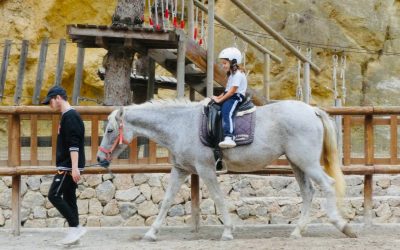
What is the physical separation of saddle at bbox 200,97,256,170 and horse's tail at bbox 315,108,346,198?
82 cm

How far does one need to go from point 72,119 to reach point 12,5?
527 inches

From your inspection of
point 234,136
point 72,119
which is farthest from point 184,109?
point 72,119

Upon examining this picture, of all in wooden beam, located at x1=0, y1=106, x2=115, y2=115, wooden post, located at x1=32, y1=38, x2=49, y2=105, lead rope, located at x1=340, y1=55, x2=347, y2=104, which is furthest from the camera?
lead rope, located at x1=340, y1=55, x2=347, y2=104

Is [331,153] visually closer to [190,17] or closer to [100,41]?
[190,17]

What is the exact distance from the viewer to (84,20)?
68.7 ft

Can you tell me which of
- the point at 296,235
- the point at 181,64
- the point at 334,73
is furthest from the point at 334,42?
the point at 296,235

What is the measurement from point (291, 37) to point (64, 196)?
45.6 ft

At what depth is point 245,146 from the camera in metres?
8.46

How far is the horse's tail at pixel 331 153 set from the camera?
8.59 metres

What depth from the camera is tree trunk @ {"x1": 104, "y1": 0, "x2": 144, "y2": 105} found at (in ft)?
46.4

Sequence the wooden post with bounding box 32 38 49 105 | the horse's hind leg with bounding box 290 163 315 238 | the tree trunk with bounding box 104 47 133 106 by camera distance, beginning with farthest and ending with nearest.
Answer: the wooden post with bounding box 32 38 49 105
the tree trunk with bounding box 104 47 133 106
the horse's hind leg with bounding box 290 163 315 238

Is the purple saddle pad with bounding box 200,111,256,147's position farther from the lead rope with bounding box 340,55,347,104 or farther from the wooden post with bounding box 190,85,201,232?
the lead rope with bounding box 340,55,347,104

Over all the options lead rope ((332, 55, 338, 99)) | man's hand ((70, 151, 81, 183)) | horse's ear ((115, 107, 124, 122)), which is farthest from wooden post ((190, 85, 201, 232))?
lead rope ((332, 55, 338, 99))

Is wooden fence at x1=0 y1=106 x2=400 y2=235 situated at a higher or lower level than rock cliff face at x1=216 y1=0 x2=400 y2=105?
lower
